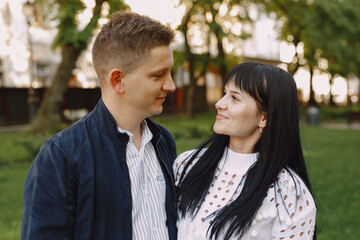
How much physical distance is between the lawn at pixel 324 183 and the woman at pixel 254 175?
496mm

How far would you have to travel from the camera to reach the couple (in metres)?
1.93

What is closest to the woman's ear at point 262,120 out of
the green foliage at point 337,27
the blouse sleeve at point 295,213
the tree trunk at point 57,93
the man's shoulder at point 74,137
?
the blouse sleeve at point 295,213

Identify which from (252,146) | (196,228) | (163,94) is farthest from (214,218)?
(163,94)

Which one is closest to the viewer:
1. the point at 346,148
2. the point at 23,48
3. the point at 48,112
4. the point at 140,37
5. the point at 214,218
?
the point at 140,37

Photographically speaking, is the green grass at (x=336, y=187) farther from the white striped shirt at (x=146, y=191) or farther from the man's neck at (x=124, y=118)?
the man's neck at (x=124, y=118)

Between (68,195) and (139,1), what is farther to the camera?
(139,1)

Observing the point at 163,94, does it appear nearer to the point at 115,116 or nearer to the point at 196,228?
the point at 115,116

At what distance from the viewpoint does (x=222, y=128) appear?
2.46 m

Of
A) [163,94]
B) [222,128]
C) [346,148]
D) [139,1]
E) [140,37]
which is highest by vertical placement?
[139,1]

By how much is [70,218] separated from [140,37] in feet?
3.35

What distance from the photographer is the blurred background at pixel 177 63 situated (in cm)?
784

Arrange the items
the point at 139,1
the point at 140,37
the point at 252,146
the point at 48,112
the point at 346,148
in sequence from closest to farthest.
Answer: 1. the point at 140,37
2. the point at 252,146
3. the point at 346,148
4. the point at 48,112
5. the point at 139,1

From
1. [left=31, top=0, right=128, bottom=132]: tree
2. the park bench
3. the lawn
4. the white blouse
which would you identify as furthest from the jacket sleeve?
the park bench

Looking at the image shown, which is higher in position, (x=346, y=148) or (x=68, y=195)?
(x=68, y=195)
